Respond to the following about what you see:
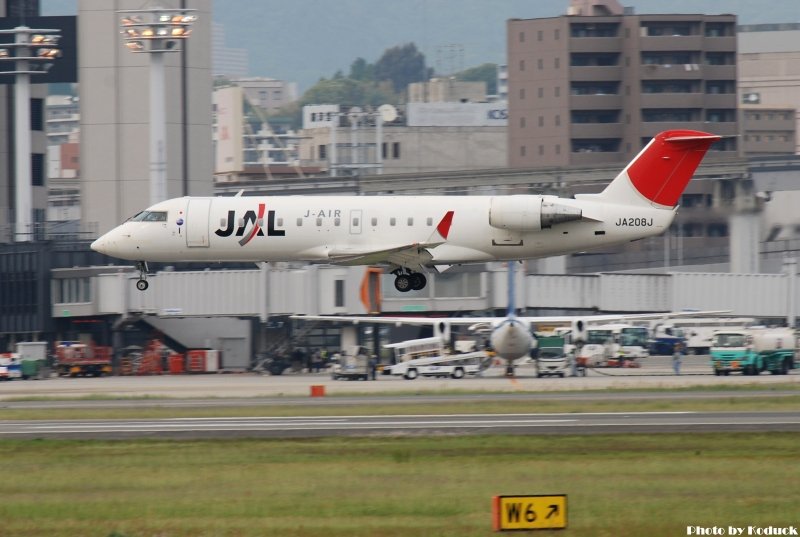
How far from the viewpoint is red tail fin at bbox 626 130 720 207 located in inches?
1950

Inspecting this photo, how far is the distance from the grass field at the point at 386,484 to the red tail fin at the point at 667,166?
17145mm

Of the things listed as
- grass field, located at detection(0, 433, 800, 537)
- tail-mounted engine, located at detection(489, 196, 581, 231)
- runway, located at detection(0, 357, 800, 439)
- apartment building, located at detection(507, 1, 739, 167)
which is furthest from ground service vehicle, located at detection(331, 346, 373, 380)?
apartment building, located at detection(507, 1, 739, 167)

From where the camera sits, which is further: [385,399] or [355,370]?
[355,370]

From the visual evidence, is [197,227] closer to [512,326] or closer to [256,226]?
[256,226]

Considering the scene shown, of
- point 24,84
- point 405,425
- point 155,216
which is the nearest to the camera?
point 405,425

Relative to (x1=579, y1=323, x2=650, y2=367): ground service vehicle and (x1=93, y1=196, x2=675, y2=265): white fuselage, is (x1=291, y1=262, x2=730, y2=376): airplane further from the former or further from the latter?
(x1=93, y1=196, x2=675, y2=265): white fuselage

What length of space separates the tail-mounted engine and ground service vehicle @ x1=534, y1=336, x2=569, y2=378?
65.2 feet

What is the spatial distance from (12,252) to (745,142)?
426ft

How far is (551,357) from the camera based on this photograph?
68250mm

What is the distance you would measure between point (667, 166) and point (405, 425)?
57.0 ft

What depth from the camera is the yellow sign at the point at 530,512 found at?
20.7 meters

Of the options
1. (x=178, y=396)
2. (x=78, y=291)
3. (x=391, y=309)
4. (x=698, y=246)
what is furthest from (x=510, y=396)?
(x=698, y=246)

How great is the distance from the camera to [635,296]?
9194 centimetres

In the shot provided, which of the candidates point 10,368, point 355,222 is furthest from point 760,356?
point 10,368
